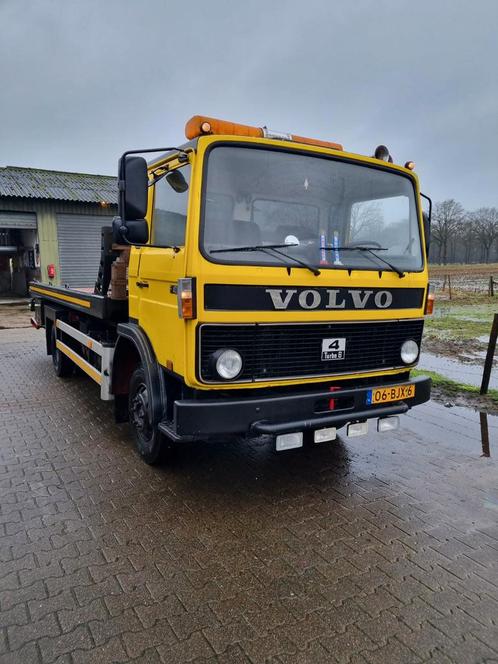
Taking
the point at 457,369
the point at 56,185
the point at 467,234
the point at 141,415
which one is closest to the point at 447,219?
the point at 467,234

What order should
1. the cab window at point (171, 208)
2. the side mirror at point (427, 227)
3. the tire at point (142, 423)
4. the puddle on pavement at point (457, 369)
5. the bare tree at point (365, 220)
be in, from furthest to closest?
the puddle on pavement at point (457, 369) < the side mirror at point (427, 227) < the tire at point (142, 423) < the bare tree at point (365, 220) < the cab window at point (171, 208)

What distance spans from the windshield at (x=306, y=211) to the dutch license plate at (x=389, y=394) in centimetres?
96

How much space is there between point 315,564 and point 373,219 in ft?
8.60

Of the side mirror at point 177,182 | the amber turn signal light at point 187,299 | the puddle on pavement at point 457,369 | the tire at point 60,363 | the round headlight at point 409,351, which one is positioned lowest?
the puddle on pavement at point 457,369

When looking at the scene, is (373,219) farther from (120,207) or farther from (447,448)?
(447,448)

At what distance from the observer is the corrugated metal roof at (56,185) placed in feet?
61.0

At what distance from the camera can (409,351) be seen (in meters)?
4.06

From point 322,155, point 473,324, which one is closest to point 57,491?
point 322,155

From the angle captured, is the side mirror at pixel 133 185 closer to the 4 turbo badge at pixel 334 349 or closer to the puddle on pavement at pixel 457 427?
the 4 turbo badge at pixel 334 349

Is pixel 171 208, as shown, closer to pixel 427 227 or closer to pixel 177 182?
pixel 177 182

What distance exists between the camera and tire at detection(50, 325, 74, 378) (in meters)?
7.40

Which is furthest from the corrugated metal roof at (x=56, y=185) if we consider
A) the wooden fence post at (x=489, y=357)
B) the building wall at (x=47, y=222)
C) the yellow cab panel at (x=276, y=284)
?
the yellow cab panel at (x=276, y=284)

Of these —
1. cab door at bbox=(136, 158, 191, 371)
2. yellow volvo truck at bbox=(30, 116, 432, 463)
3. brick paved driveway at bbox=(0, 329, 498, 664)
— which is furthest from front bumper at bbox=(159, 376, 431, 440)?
brick paved driveway at bbox=(0, 329, 498, 664)

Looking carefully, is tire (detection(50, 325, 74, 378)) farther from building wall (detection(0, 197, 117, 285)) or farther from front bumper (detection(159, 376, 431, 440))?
building wall (detection(0, 197, 117, 285))
